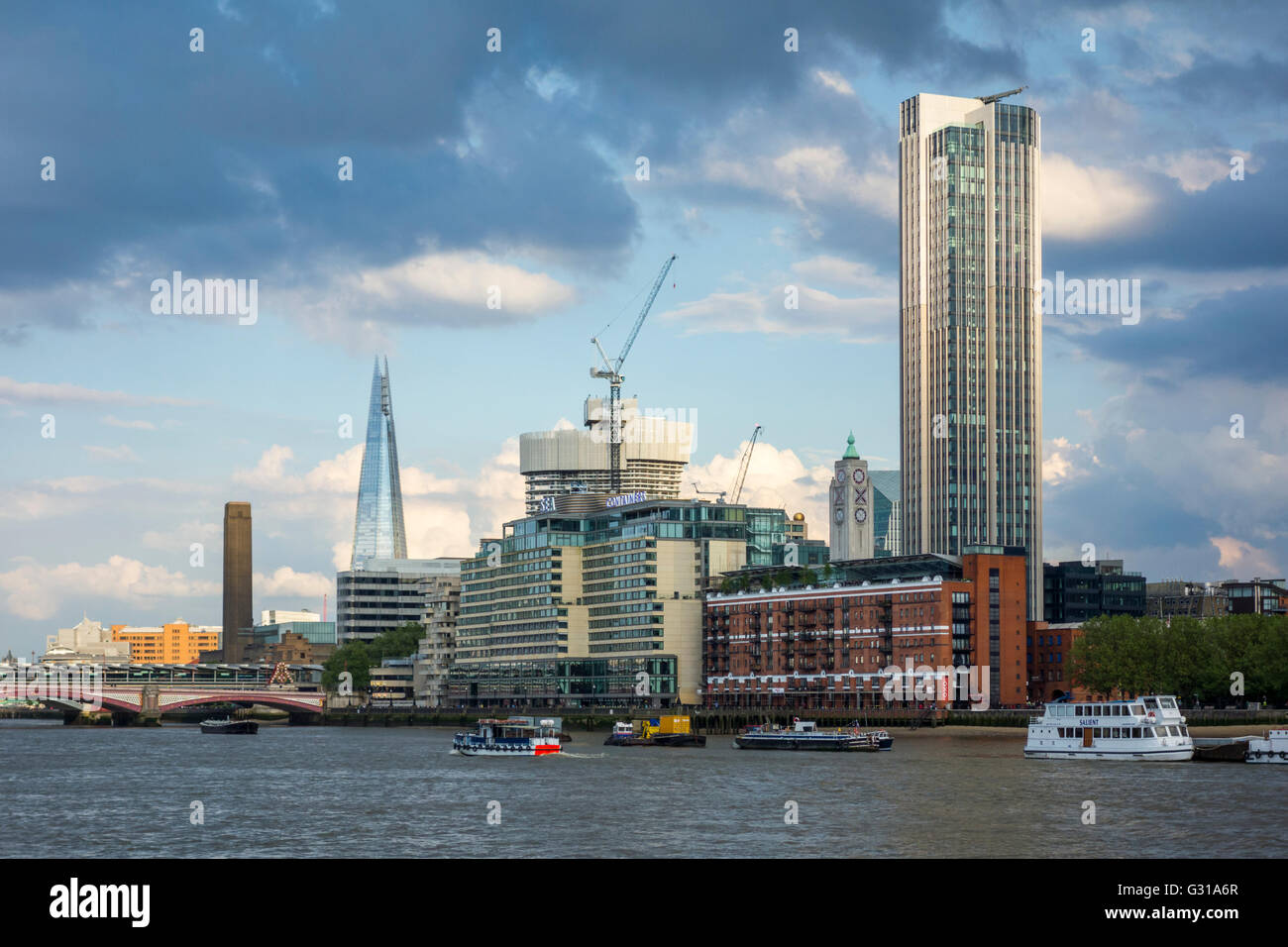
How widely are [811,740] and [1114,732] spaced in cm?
3807

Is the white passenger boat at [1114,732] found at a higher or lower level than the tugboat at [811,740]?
higher

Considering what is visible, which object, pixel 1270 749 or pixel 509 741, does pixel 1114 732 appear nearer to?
pixel 1270 749

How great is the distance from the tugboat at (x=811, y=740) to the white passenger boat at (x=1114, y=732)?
22806 millimetres

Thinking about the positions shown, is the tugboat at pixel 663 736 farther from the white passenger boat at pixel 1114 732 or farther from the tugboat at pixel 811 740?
the white passenger boat at pixel 1114 732

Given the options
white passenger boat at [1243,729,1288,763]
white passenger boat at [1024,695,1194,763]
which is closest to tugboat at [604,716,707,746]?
white passenger boat at [1024,695,1194,763]

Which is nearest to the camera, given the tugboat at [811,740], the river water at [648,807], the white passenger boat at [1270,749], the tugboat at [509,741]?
the river water at [648,807]

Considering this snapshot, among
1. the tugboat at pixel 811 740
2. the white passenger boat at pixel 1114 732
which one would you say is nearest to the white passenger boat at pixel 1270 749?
the white passenger boat at pixel 1114 732

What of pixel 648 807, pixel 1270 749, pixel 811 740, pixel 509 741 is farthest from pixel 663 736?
pixel 648 807

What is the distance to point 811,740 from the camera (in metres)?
167

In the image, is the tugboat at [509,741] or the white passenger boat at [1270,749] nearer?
the white passenger boat at [1270,749]

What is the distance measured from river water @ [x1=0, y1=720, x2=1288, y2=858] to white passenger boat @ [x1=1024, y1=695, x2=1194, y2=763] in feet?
13.9

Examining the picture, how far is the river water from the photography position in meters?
67.0

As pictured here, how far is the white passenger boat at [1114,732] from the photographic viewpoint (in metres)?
134
